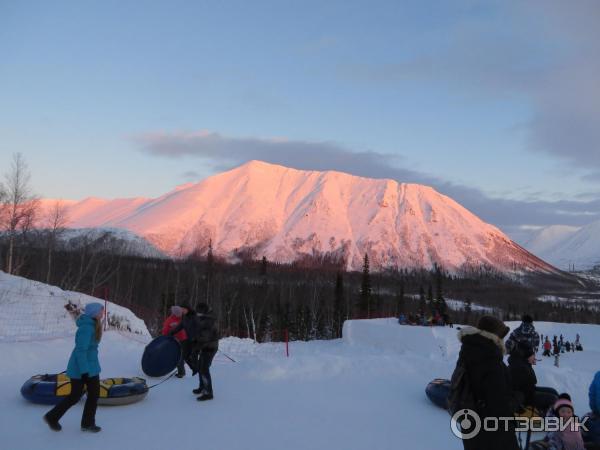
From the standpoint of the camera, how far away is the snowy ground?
6828 millimetres

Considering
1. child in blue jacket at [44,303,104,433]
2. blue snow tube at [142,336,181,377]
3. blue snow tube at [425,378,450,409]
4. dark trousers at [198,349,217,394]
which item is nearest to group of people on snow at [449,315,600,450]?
blue snow tube at [425,378,450,409]

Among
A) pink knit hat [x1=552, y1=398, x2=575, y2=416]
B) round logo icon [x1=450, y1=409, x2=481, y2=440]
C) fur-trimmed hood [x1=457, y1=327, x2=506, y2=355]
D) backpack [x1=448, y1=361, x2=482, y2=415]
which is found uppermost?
fur-trimmed hood [x1=457, y1=327, x2=506, y2=355]

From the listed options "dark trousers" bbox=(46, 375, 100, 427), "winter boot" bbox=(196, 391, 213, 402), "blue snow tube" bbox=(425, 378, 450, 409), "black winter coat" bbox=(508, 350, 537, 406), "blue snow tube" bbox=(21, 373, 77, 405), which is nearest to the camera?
"dark trousers" bbox=(46, 375, 100, 427)

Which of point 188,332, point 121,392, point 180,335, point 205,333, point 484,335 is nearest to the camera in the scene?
point 484,335

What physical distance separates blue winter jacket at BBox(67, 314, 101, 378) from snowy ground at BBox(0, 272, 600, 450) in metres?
0.85

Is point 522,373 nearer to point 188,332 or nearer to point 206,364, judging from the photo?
point 206,364

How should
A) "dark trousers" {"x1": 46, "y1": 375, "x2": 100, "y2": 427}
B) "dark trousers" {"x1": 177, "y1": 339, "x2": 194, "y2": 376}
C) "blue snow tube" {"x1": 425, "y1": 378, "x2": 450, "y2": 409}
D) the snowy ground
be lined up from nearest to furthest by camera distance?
"dark trousers" {"x1": 46, "y1": 375, "x2": 100, "y2": 427}
the snowy ground
"blue snow tube" {"x1": 425, "y1": 378, "x2": 450, "y2": 409}
"dark trousers" {"x1": 177, "y1": 339, "x2": 194, "y2": 376}

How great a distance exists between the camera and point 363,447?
22.5 ft

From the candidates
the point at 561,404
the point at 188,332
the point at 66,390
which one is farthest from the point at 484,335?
the point at 188,332

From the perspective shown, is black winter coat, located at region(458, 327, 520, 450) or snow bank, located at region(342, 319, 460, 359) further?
snow bank, located at region(342, 319, 460, 359)

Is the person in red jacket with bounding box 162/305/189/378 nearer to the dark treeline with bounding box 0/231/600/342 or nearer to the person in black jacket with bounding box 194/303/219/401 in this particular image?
the person in black jacket with bounding box 194/303/219/401

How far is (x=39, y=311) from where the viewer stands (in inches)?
771

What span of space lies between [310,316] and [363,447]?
212 ft

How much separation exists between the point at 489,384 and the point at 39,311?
19.6 meters
